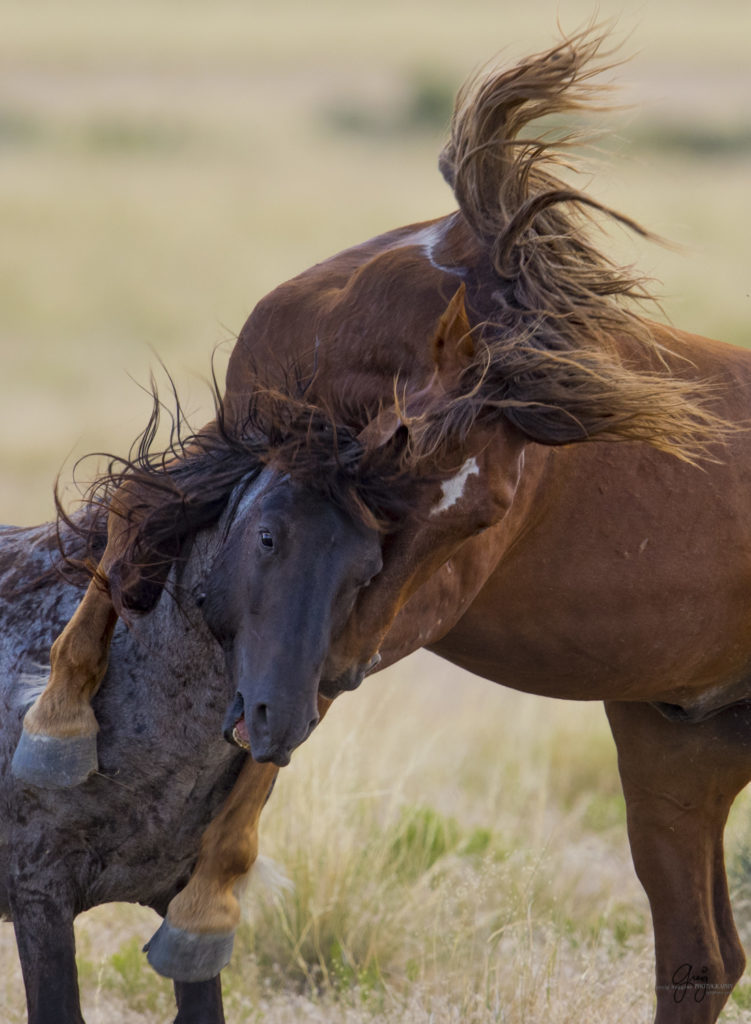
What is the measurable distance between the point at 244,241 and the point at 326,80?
24494mm

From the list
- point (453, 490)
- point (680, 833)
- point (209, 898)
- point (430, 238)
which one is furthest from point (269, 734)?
point (680, 833)

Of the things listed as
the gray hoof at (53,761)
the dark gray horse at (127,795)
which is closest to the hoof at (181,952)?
the dark gray horse at (127,795)

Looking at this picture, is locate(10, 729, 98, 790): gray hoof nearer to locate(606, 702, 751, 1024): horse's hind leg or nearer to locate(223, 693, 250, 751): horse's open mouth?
locate(223, 693, 250, 751): horse's open mouth

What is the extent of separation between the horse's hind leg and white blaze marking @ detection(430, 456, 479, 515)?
4.22ft

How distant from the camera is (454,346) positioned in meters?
2.24

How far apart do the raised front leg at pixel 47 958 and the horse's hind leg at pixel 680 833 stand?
1458 millimetres

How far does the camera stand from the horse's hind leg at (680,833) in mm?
3244

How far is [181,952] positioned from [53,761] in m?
0.48

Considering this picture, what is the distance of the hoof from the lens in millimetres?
2555

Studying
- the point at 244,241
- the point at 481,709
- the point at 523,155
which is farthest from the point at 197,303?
the point at 523,155

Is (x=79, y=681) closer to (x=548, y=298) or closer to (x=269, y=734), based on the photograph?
(x=269, y=734)

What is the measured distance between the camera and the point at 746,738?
3.18m

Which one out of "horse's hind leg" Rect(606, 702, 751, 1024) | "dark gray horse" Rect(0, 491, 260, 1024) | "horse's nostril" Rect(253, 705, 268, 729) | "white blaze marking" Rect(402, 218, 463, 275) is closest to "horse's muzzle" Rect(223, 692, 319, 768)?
"horse's nostril" Rect(253, 705, 268, 729)

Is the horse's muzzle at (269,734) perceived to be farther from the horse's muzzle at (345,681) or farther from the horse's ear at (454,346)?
the horse's ear at (454,346)
